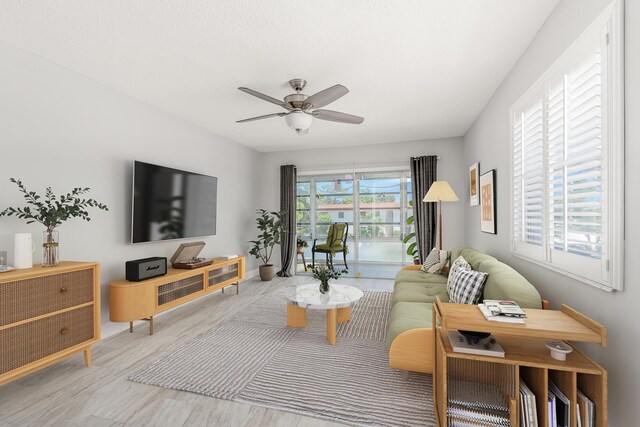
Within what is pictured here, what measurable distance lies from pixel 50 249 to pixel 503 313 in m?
3.10

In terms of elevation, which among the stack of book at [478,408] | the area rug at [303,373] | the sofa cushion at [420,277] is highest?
the sofa cushion at [420,277]

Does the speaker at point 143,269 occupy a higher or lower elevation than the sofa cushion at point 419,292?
higher

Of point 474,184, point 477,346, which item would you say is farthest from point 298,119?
point 474,184

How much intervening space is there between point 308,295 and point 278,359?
0.71 meters

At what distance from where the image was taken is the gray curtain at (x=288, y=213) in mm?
6012

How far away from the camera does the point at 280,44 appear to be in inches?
90.6

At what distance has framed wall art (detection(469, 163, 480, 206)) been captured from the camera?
4.07 m

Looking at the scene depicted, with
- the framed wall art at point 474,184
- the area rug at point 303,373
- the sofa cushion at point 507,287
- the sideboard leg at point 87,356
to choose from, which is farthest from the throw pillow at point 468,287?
the sideboard leg at point 87,356

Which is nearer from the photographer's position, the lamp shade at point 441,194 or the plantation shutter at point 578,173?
the plantation shutter at point 578,173

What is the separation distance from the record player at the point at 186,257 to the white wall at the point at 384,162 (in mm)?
2457

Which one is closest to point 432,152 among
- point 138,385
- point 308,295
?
point 308,295

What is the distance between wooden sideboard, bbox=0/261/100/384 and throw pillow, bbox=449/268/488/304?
298 centimetres

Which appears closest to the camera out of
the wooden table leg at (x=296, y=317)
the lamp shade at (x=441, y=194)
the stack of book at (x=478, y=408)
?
the stack of book at (x=478, y=408)

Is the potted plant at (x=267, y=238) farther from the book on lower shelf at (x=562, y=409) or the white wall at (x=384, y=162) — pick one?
the book on lower shelf at (x=562, y=409)
